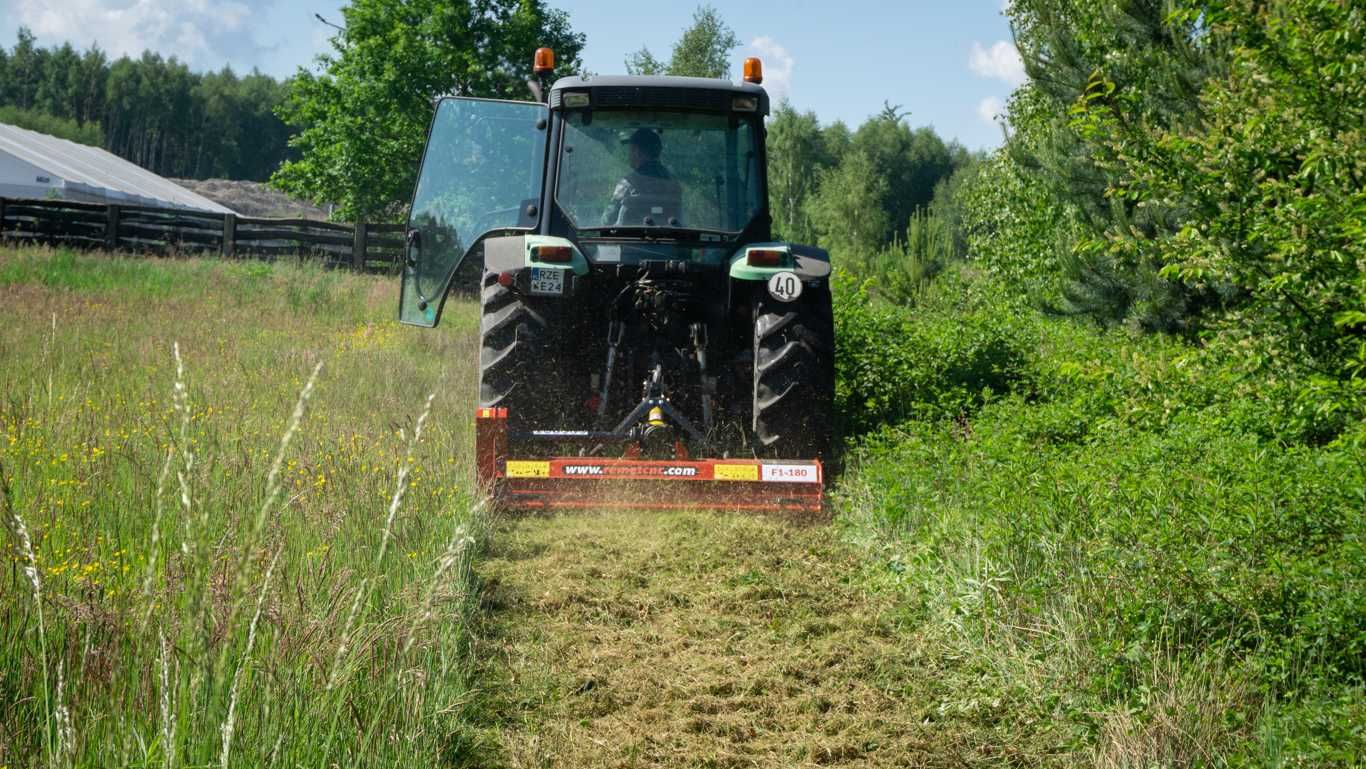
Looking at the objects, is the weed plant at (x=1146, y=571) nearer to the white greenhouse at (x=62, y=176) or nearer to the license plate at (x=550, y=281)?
the license plate at (x=550, y=281)

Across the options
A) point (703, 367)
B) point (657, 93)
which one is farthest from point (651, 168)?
point (703, 367)

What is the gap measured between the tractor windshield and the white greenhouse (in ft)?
120

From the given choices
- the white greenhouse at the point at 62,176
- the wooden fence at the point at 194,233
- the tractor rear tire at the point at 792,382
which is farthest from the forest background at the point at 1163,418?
the white greenhouse at the point at 62,176

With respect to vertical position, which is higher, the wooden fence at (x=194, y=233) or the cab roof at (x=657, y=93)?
the cab roof at (x=657, y=93)

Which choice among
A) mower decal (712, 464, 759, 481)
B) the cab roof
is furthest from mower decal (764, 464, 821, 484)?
the cab roof

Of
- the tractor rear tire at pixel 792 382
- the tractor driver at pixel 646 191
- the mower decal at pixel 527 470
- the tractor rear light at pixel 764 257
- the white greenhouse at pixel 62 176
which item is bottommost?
the mower decal at pixel 527 470

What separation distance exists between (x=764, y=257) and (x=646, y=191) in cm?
95

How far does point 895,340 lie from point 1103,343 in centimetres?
275

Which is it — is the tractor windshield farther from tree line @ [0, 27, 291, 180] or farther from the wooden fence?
tree line @ [0, 27, 291, 180]

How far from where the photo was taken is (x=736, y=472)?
6.39 m

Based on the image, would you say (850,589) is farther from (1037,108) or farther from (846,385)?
(1037,108)

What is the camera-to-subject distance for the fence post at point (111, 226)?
934 inches

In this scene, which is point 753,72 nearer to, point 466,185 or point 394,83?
point 466,185

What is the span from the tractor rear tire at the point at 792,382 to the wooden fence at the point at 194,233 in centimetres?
1733
